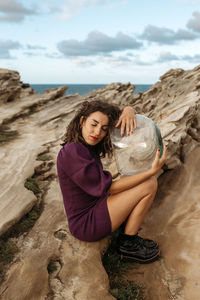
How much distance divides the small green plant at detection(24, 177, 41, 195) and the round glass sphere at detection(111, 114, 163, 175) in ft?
6.15

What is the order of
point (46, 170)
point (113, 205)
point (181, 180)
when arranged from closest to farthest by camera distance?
point (113, 205), point (181, 180), point (46, 170)

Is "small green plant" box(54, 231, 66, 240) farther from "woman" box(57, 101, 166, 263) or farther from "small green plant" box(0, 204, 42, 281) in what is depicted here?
"small green plant" box(0, 204, 42, 281)

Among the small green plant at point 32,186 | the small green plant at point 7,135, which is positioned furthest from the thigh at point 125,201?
the small green plant at point 7,135

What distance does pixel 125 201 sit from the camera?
3586 millimetres

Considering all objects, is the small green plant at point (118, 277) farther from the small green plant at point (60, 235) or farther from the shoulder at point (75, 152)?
the shoulder at point (75, 152)

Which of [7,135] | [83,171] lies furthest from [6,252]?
[7,135]

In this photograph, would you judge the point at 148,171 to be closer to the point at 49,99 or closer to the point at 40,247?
the point at 40,247

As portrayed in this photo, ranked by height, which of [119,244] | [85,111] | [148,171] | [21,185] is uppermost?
[85,111]

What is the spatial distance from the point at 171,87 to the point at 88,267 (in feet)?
29.4

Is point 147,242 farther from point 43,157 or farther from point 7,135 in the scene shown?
point 7,135

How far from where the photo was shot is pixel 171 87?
35.9 feet

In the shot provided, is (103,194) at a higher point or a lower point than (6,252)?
higher

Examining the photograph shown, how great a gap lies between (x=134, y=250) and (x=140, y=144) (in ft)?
4.71

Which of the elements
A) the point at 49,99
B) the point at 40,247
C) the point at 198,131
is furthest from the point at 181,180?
the point at 49,99
